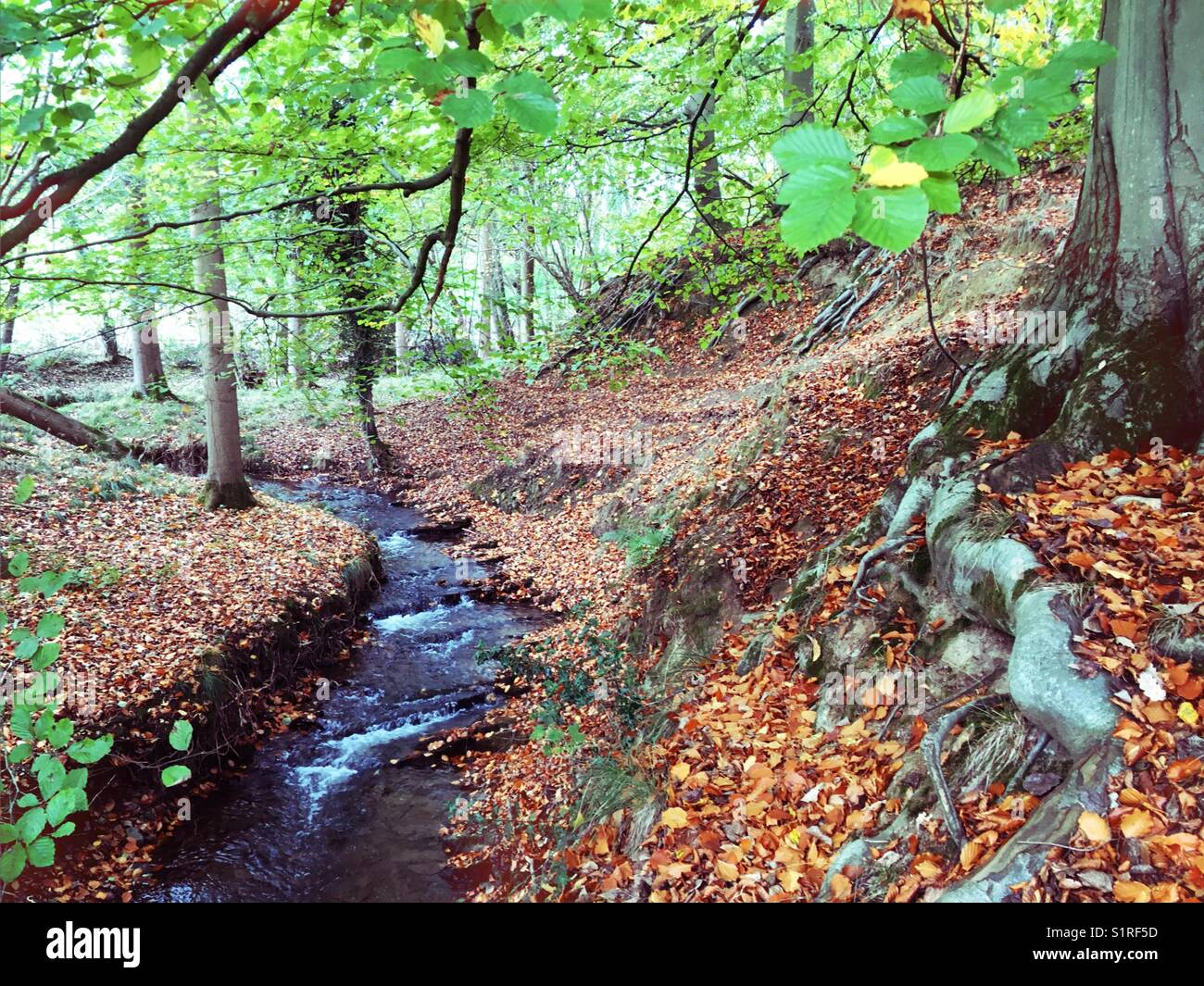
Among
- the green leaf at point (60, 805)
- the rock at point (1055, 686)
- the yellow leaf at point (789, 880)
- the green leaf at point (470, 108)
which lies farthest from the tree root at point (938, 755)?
the green leaf at point (60, 805)

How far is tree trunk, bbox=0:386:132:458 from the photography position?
438 inches

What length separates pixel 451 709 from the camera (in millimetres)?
7688

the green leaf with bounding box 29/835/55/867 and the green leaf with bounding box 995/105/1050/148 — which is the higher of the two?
the green leaf with bounding box 995/105/1050/148

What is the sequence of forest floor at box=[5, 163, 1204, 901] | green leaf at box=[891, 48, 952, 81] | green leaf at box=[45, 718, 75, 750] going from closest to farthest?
1. green leaf at box=[891, 48, 952, 81]
2. green leaf at box=[45, 718, 75, 750]
3. forest floor at box=[5, 163, 1204, 901]

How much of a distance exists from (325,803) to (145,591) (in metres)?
3.28

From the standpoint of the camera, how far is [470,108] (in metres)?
1.83

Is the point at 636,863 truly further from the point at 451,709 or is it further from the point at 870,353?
the point at 870,353

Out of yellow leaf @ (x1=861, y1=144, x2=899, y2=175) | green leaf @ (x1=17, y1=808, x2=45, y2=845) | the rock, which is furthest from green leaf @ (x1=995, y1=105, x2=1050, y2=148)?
green leaf @ (x1=17, y1=808, x2=45, y2=845)

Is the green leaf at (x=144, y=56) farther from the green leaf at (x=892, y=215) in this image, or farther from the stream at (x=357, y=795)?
the stream at (x=357, y=795)

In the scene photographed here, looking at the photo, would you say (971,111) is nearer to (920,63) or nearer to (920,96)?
(920,96)

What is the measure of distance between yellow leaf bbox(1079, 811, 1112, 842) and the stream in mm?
4396

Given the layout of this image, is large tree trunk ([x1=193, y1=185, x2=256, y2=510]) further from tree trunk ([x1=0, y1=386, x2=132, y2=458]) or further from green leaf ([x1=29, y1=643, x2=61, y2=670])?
green leaf ([x1=29, y1=643, x2=61, y2=670])

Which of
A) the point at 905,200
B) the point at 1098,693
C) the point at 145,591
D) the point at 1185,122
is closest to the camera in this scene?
the point at 905,200
